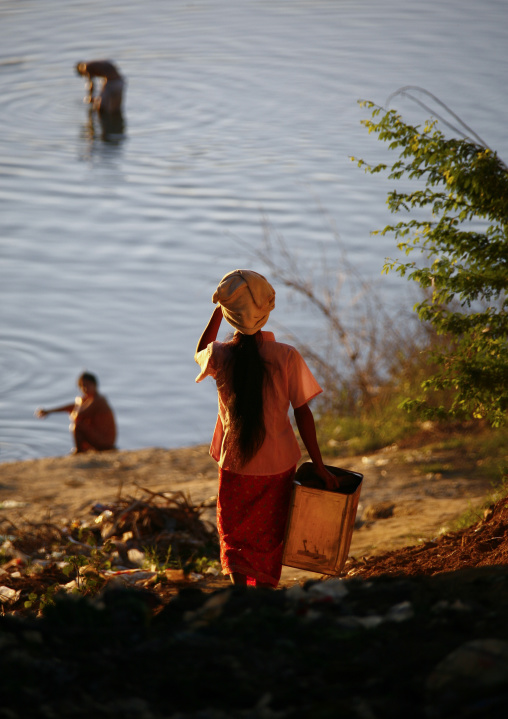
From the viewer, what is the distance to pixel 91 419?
402 inches

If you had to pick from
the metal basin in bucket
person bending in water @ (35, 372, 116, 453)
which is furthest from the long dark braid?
person bending in water @ (35, 372, 116, 453)

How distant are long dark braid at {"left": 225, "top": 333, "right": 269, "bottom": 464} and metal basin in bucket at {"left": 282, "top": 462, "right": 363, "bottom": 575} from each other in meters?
0.28

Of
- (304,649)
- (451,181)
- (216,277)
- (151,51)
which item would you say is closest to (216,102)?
(151,51)

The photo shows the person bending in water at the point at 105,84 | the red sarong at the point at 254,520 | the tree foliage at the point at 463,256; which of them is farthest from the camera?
the person bending in water at the point at 105,84

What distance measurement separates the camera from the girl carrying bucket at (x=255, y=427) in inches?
136

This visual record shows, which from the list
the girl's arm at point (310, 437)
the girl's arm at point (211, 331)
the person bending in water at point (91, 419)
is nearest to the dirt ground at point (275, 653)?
the girl's arm at point (310, 437)

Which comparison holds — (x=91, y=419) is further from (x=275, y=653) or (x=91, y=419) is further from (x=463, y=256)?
(x=275, y=653)

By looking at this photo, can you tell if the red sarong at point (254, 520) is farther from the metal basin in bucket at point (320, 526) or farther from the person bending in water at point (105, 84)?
the person bending in water at point (105, 84)

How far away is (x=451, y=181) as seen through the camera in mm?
3902

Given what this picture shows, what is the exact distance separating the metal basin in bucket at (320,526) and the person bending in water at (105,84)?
26.5 metres

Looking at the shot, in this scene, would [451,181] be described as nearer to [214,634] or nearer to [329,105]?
[214,634]

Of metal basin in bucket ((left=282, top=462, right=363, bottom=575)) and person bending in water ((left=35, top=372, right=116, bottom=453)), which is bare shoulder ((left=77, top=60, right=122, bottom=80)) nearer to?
person bending in water ((left=35, top=372, right=116, bottom=453))

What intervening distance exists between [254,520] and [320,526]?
32cm

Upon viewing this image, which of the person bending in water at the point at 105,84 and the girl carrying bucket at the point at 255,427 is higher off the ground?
the person bending in water at the point at 105,84
